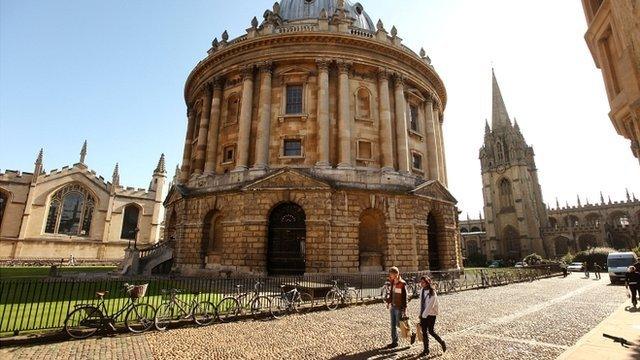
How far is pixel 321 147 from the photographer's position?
72.7 feet

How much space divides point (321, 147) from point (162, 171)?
4152 cm

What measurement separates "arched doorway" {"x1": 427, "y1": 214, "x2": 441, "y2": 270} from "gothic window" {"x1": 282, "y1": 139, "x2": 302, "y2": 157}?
1054 cm

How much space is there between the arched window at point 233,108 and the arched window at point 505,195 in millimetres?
67025

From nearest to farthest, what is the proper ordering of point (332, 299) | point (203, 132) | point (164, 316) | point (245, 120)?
point (164, 316)
point (332, 299)
point (245, 120)
point (203, 132)

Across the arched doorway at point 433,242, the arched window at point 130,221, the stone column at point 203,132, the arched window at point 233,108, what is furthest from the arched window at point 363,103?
the arched window at point 130,221

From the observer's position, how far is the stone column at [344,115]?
2216cm

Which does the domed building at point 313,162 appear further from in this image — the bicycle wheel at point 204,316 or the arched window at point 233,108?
the bicycle wheel at point 204,316

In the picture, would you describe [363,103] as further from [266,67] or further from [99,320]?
[99,320]

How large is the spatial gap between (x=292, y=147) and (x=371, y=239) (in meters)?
8.15

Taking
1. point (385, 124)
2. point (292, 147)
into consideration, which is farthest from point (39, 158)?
point (385, 124)

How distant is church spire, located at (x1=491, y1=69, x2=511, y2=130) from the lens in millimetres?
79037

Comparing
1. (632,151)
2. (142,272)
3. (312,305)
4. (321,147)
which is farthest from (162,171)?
(632,151)

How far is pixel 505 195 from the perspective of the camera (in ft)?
244

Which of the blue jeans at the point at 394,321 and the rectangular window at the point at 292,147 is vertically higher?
the rectangular window at the point at 292,147
